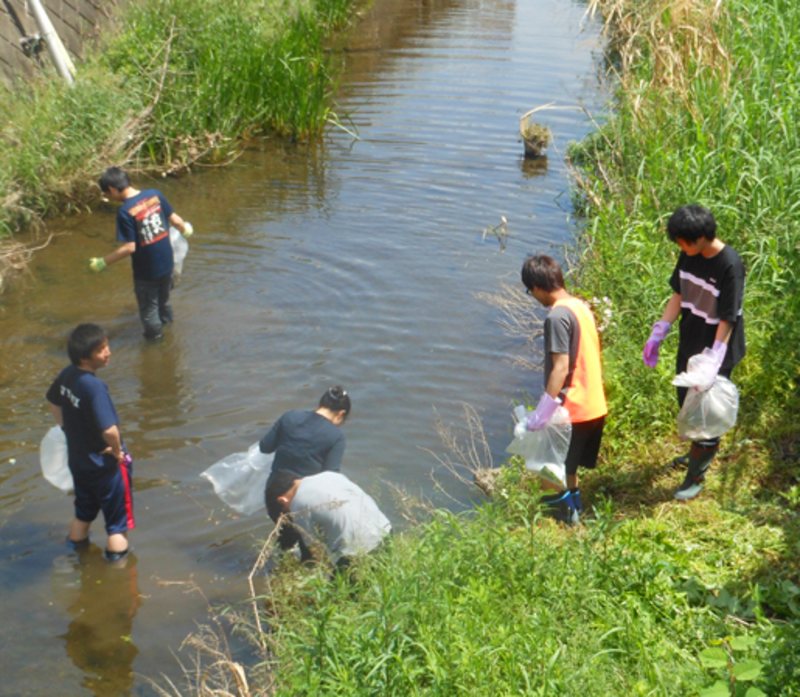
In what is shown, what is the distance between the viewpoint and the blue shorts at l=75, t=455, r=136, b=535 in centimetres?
612

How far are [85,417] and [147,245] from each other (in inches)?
120

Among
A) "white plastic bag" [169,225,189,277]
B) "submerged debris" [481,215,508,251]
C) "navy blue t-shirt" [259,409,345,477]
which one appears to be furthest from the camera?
"submerged debris" [481,215,508,251]

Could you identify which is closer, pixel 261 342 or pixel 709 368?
pixel 709 368

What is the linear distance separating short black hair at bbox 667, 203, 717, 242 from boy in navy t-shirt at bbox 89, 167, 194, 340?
4499 millimetres

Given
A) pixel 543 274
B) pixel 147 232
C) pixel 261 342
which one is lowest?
pixel 261 342

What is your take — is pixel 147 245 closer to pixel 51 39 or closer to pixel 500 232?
pixel 500 232

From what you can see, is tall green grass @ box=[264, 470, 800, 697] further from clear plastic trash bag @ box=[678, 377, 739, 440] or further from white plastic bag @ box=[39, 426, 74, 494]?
white plastic bag @ box=[39, 426, 74, 494]

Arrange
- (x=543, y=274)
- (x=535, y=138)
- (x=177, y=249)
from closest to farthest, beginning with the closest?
→ (x=543, y=274), (x=177, y=249), (x=535, y=138)

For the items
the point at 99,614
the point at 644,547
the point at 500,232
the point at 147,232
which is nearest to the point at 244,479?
the point at 99,614

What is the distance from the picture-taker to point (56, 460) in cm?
637

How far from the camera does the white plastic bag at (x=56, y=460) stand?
20.8 ft

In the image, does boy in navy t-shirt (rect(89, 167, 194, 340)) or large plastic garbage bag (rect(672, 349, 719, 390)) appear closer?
large plastic garbage bag (rect(672, 349, 719, 390))

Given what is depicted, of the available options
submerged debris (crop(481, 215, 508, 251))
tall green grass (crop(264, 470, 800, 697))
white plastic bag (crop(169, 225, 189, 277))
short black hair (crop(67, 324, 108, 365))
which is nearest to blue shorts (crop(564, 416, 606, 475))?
tall green grass (crop(264, 470, 800, 697))

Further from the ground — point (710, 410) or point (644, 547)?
point (710, 410)
